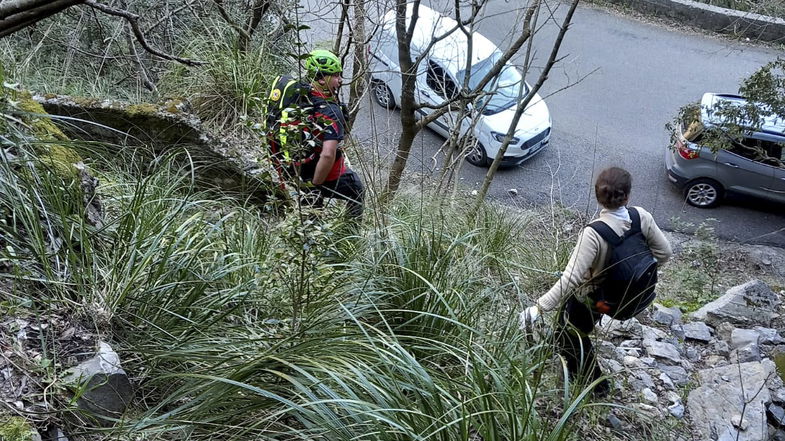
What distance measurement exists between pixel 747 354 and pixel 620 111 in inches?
345

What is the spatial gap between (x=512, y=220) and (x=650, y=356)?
176cm

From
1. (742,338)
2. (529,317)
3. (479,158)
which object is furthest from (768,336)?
(479,158)

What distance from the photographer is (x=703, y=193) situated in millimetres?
11344

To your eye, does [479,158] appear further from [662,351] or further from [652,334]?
[662,351]

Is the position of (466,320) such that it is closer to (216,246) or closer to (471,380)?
(471,380)

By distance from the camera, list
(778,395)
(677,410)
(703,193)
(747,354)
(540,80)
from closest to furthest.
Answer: (677,410) < (778,395) < (747,354) < (540,80) < (703,193)

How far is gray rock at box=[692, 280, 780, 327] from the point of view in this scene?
6.23 m

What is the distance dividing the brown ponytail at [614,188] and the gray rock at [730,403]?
1.11 metres

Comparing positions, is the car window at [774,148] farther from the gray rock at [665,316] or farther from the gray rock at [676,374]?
the gray rock at [676,374]

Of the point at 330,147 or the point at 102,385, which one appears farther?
the point at 330,147

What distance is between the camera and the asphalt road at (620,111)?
1112 cm

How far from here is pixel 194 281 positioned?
2.83m

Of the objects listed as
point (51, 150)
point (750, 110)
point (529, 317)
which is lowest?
point (750, 110)

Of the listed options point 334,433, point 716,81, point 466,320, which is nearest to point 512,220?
point 466,320
